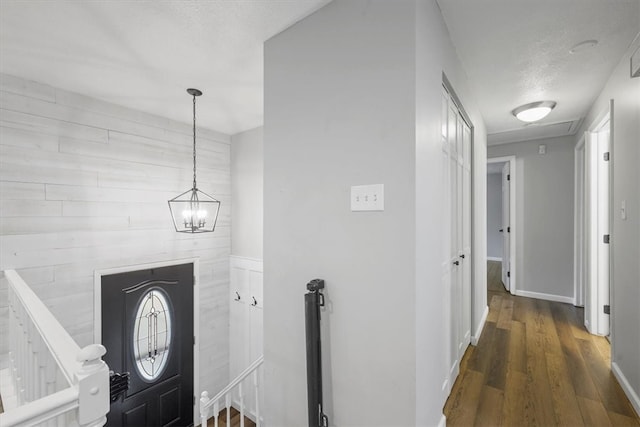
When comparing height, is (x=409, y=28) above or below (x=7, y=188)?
above

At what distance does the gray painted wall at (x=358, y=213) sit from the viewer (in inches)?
49.8

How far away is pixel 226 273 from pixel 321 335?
262 centimetres

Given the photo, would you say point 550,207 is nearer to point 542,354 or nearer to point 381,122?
point 542,354

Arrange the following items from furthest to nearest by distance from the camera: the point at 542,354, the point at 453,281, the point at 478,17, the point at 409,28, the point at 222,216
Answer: the point at 222,216 < the point at 542,354 < the point at 453,281 < the point at 478,17 < the point at 409,28

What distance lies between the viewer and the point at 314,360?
1.40m

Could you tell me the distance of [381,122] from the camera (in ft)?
4.33

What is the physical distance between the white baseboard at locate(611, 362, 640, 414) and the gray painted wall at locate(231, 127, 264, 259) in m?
3.24

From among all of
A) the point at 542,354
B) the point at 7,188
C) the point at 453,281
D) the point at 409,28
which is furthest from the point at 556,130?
the point at 7,188

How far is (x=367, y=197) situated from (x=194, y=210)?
7.34 feet

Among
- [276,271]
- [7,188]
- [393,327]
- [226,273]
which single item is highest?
[7,188]

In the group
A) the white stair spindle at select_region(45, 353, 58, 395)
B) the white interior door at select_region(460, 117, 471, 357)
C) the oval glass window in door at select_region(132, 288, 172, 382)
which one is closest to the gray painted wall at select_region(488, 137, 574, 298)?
the white interior door at select_region(460, 117, 471, 357)

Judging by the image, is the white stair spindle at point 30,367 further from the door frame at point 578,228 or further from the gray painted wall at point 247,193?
the door frame at point 578,228

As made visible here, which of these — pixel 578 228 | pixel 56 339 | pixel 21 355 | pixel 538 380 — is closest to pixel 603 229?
pixel 578 228

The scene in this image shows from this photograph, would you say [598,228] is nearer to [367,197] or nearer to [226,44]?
[367,197]
